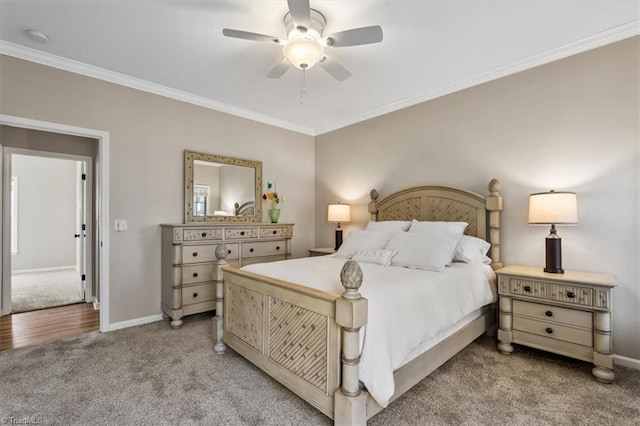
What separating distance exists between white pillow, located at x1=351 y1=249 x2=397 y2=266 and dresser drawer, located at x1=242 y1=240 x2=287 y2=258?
4.74ft

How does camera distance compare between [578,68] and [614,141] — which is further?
[578,68]

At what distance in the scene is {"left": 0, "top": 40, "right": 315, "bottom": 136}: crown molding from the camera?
8.60ft

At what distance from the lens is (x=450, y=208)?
3.27m

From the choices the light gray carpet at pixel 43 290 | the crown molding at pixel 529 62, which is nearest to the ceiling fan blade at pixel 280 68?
the crown molding at pixel 529 62

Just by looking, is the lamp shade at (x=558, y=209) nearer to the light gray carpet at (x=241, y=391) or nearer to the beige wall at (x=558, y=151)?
the beige wall at (x=558, y=151)

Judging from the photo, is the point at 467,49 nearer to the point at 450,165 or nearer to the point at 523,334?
the point at 450,165

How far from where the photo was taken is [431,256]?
246 centimetres

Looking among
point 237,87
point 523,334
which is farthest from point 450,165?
point 237,87

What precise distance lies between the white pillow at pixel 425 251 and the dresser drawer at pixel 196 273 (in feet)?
6.80

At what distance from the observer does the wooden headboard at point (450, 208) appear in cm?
292

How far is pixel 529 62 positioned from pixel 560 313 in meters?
2.23

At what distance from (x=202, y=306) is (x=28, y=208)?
5611mm

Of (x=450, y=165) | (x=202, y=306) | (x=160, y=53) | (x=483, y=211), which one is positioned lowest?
(x=202, y=306)

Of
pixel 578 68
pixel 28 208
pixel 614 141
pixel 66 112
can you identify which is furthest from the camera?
pixel 28 208
